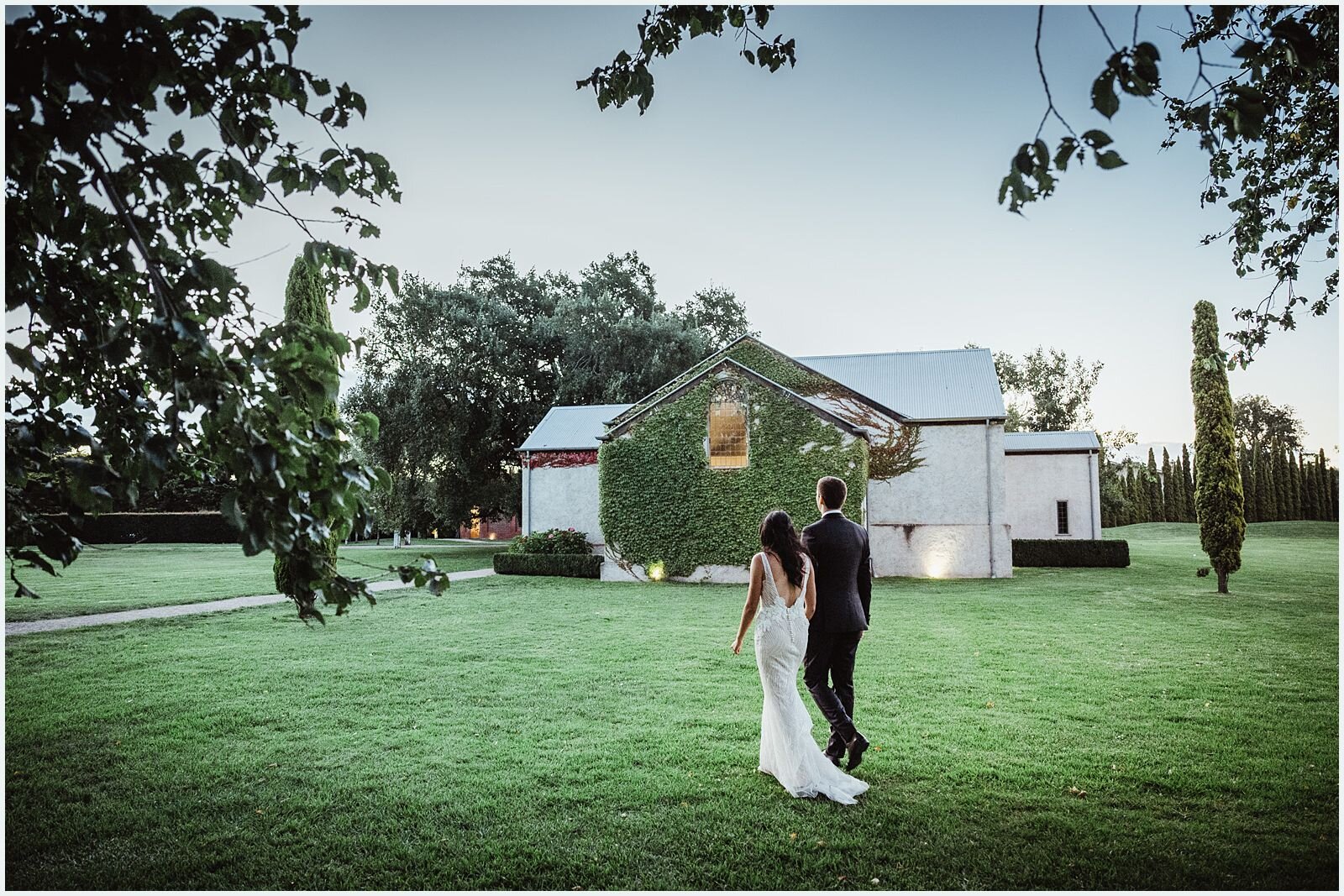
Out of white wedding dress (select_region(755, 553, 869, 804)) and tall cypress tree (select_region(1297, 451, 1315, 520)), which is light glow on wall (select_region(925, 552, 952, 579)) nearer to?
white wedding dress (select_region(755, 553, 869, 804))

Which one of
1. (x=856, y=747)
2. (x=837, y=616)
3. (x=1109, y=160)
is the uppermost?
(x=1109, y=160)

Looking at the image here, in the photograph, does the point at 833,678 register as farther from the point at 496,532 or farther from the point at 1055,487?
the point at 496,532

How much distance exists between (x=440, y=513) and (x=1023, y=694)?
28.6m

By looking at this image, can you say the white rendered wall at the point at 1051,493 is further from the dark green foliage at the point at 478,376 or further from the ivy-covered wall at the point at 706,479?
the dark green foliage at the point at 478,376

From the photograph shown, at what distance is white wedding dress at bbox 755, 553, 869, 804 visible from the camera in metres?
4.78

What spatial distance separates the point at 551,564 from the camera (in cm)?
2195

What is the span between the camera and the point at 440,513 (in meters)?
32.3

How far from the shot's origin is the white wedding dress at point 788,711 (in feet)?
15.7

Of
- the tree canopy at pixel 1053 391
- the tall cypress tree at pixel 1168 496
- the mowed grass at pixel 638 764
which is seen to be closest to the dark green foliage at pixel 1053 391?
the tree canopy at pixel 1053 391

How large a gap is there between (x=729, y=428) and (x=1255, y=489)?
47.1 m

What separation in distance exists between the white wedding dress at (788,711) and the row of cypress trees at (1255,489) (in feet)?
156

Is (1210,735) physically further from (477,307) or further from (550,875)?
(477,307)

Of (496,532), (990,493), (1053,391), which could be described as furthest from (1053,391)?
(496,532)

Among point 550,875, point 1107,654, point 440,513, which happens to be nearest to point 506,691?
point 550,875
